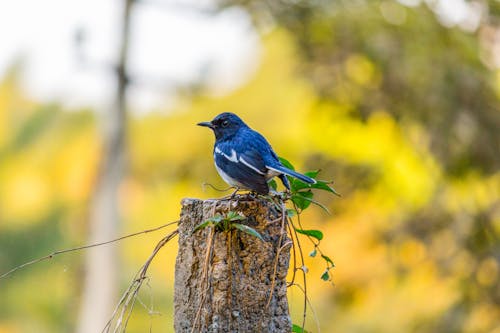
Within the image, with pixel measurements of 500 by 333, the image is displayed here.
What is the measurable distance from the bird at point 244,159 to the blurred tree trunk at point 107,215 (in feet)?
31.1

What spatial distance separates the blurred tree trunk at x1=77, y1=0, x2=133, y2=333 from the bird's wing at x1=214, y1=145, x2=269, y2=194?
32.2 feet

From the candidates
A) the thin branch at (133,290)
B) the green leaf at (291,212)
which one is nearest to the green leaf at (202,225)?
the thin branch at (133,290)

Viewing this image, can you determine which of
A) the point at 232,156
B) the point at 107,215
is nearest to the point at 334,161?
the point at 107,215

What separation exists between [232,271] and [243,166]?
995 mm

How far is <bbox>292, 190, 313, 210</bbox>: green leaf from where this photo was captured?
3.12 metres

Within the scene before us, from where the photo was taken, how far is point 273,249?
2.84 meters

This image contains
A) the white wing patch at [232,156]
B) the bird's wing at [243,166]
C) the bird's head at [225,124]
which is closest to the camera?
the bird's wing at [243,166]

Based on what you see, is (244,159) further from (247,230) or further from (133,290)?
(247,230)

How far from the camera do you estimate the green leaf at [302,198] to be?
3.12 metres

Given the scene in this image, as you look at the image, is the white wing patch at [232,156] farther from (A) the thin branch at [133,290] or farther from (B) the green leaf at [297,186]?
(A) the thin branch at [133,290]

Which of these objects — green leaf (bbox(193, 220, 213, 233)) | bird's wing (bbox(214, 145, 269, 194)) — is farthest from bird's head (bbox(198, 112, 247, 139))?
green leaf (bbox(193, 220, 213, 233))

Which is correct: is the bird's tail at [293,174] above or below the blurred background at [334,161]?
below

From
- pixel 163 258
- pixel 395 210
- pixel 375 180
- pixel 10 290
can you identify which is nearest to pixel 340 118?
pixel 375 180

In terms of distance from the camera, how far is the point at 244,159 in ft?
12.5
